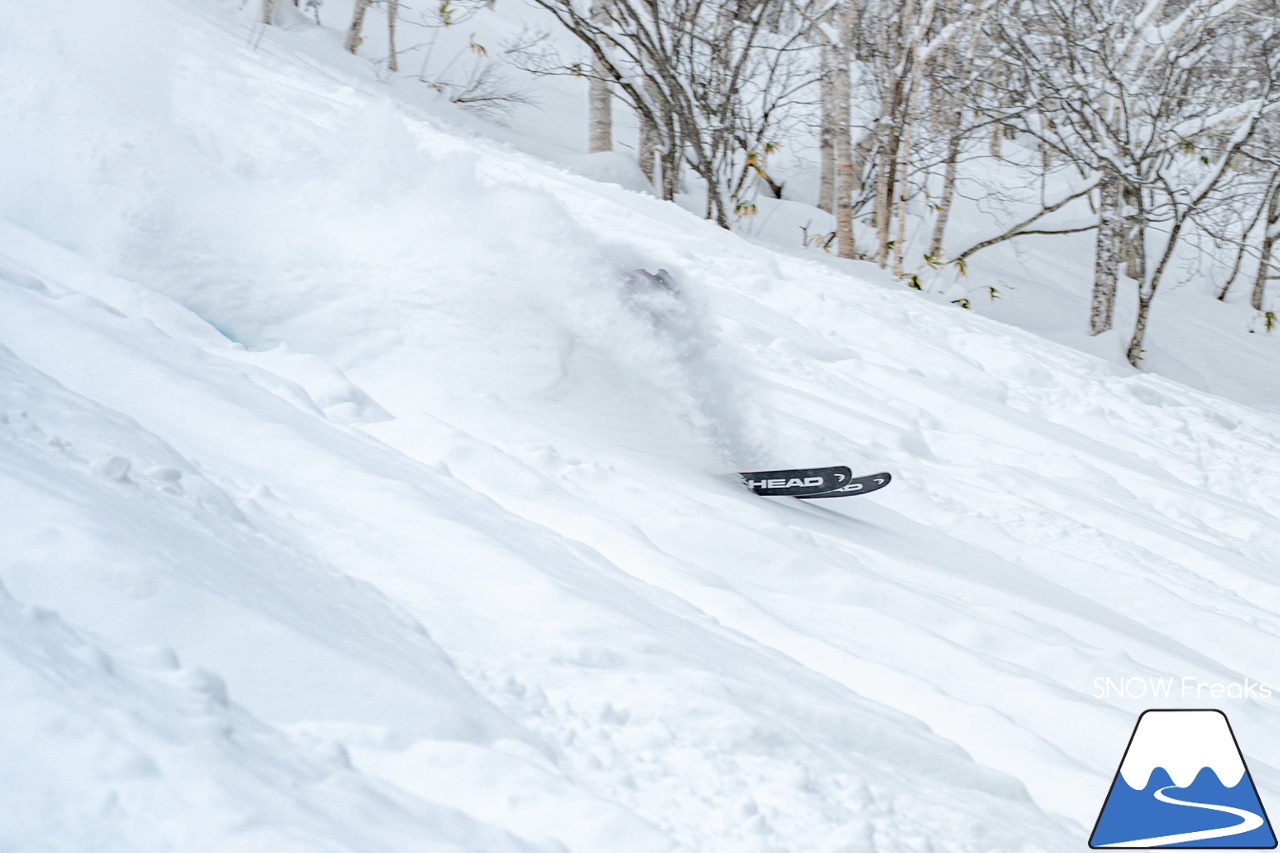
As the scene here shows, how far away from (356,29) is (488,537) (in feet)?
38.7

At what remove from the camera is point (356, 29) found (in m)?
12.3

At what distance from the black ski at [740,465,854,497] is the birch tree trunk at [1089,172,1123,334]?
6.60m

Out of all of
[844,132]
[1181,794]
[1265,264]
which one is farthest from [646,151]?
[1181,794]

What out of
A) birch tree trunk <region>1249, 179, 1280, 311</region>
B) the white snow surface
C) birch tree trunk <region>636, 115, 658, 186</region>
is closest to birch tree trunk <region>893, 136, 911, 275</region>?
birch tree trunk <region>636, 115, 658, 186</region>

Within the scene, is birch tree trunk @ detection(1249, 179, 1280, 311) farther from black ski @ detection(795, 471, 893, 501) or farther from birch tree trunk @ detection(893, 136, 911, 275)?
black ski @ detection(795, 471, 893, 501)

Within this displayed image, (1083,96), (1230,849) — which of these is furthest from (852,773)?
(1083,96)

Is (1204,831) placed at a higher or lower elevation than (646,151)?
lower

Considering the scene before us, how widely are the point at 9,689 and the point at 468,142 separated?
23.7 feet

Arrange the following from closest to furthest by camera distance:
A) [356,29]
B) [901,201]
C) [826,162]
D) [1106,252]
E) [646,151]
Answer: [1106,252] → [901,201] → [646,151] → [356,29] → [826,162]

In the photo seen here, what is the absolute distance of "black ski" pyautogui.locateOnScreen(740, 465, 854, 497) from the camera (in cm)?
326

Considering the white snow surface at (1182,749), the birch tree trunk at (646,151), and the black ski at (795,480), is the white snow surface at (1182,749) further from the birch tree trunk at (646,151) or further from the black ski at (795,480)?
the birch tree trunk at (646,151)

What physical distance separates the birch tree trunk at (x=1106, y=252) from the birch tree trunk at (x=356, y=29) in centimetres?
843

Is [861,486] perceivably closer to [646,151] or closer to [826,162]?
[646,151]

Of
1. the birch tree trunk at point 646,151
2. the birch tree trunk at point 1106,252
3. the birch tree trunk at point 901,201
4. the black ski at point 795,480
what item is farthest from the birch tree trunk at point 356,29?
the black ski at point 795,480
